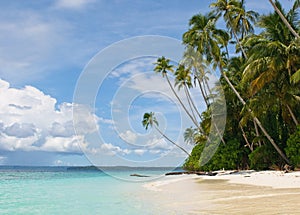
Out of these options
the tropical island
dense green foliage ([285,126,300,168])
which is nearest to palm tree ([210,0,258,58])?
the tropical island

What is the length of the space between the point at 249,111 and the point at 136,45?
326 inches

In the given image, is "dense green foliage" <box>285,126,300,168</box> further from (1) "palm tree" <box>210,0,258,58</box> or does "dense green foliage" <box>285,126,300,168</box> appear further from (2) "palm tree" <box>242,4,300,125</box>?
(1) "palm tree" <box>210,0,258,58</box>

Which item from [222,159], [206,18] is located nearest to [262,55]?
[206,18]

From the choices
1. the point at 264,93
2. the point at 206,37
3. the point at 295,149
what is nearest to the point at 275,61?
the point at 264,93

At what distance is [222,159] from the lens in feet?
88.0

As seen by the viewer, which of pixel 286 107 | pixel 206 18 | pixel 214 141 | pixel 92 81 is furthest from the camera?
pixel 214 141

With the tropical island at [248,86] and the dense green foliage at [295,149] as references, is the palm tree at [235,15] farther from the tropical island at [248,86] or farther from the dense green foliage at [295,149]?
the dense green foliage at [295,149]

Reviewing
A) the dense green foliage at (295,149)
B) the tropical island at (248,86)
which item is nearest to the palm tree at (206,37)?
the tropical island at (248,86)

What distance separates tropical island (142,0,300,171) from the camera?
18.0 meters

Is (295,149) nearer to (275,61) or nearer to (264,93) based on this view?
(264,93)

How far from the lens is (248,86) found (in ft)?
74.3

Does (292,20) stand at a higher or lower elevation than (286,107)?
higher

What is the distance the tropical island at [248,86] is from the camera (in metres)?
18.0

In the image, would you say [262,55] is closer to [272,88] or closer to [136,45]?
[272,88]
